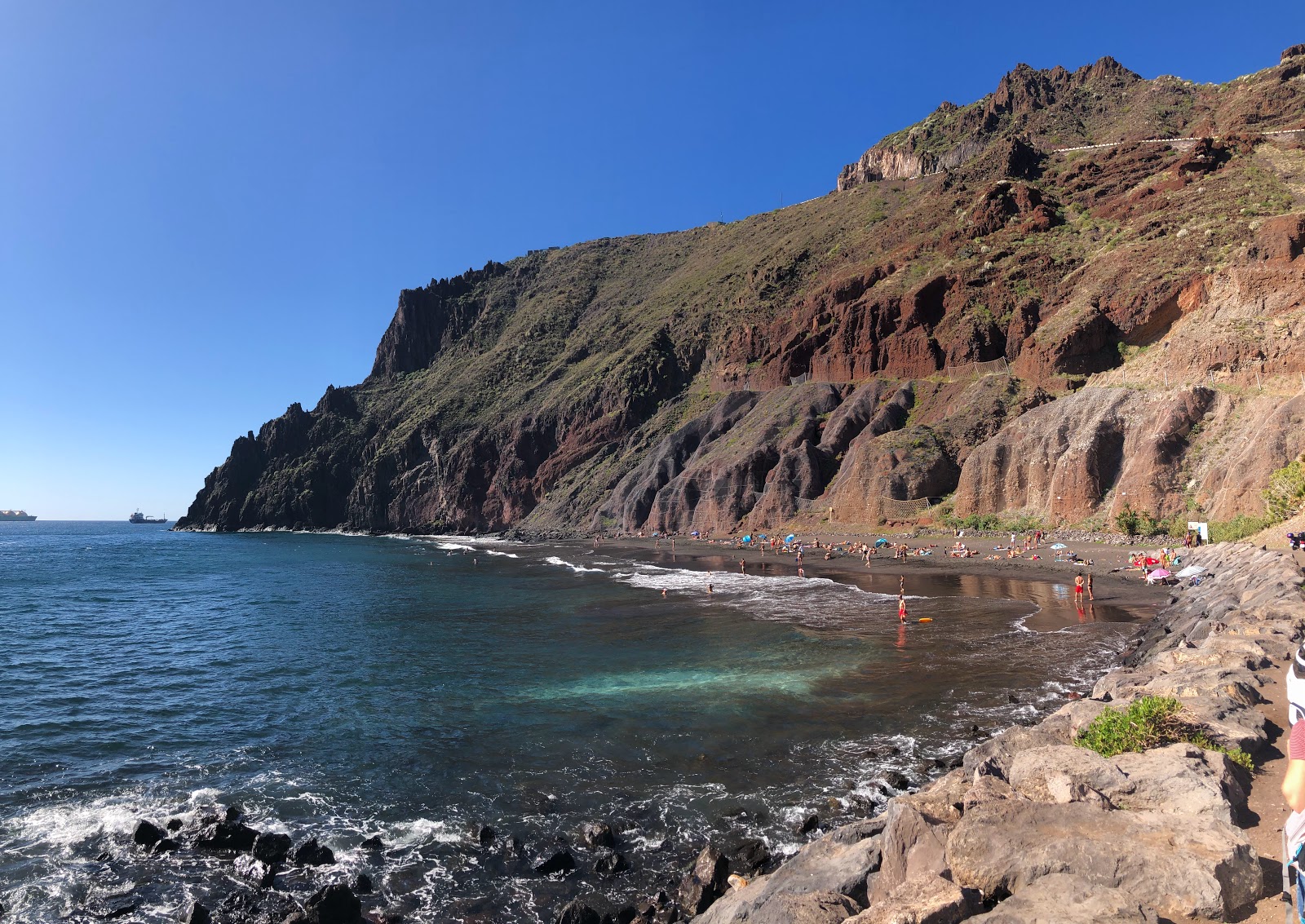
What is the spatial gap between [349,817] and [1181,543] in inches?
1736

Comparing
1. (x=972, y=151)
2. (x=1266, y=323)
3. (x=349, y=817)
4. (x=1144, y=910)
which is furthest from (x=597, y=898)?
(x=972, y=151)

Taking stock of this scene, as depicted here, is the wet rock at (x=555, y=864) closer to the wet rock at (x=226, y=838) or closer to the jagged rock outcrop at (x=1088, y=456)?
the wet rock at (x=226, y=838)

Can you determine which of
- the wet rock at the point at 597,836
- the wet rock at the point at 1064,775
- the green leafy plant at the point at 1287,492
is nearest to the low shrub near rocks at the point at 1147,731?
the wet rock at the point at 1064,775

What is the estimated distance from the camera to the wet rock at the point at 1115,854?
17.8 ft

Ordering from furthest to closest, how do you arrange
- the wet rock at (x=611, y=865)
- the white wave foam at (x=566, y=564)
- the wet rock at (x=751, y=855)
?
the white wave foam at (x=566, y=564) → the wet rock at (x=611, y=865) → the wet rock at (x=751, y=855)

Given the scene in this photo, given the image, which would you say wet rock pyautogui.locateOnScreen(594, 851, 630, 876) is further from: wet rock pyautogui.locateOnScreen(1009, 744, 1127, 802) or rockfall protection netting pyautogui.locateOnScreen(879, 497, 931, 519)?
rockfall protection netting pyautogui.locateOnScreen(879, 497, 931, 519)

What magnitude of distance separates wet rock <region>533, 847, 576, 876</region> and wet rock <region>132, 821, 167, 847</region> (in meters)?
7.82

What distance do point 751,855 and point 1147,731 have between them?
626 centimetres

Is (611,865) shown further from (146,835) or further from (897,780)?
(146,835)

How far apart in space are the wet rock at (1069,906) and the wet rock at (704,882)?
5.83 meters

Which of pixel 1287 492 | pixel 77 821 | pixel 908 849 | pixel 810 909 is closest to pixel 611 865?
pixel 810 909

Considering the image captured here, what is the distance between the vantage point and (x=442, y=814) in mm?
14070

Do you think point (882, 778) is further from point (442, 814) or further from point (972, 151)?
point (972, 151)

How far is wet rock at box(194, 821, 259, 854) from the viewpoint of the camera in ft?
42.7
